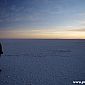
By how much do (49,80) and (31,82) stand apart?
1.16 metres

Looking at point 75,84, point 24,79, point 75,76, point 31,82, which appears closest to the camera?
point 75,84

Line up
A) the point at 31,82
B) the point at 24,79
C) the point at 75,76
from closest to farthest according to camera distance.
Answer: the point at 31,82
the point at 24,79
the point at 75,76

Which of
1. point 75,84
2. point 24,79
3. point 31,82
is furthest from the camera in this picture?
point 24,79

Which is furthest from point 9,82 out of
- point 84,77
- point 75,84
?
point 84,77

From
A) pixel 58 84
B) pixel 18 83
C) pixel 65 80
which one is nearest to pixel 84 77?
pixel 65 80

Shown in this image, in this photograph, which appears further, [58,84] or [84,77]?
[84,77]

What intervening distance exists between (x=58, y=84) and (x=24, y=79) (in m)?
2.36

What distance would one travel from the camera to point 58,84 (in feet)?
44.7

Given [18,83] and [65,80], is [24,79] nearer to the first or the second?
[18,83]

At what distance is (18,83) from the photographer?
548 inches

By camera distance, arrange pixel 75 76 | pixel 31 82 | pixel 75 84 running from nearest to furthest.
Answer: pixel 75 84, pixel 31 82, pixel 75 76

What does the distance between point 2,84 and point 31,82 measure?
1.58m

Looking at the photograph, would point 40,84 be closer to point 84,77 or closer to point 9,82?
point 9,82

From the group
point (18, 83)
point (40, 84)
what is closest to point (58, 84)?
Result: point (40, 84)
